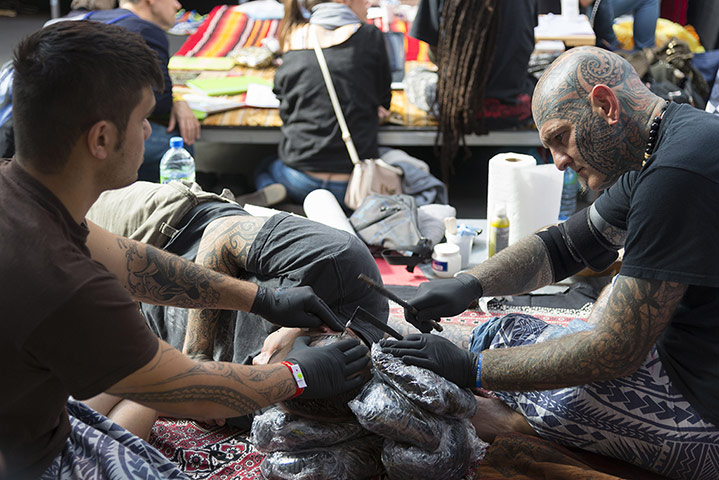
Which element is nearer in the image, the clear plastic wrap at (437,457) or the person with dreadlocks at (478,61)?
the clear plastic wrap at (437,457)

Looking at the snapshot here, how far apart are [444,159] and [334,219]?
131 cm

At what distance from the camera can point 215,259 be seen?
7.96 feet

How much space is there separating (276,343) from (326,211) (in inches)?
64.2

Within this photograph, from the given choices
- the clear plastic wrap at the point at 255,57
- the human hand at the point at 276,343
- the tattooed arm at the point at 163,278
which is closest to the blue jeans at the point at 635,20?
the clear plastic wrap at the point at 255,57

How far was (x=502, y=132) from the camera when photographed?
4750mm

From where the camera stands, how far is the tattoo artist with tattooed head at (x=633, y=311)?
69.1 inches

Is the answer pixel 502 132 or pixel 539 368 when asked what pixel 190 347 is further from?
pixel 502 132

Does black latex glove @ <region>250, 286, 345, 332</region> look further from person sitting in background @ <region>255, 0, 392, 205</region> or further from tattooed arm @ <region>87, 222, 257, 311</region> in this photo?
person sitting in background @ <region>255, 0, 392, 205</region>

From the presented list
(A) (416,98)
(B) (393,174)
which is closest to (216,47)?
(A) (416,98)

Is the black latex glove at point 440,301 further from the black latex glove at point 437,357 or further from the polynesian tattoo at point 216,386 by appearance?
the polynesian tattoo at point 216,386

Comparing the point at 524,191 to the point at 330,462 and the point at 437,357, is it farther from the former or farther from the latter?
the point at 330,462

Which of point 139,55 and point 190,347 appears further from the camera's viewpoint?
point 190,347

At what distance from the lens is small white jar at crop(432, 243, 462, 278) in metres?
3.23

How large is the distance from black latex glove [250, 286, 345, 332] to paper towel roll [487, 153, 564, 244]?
4.26 feet
